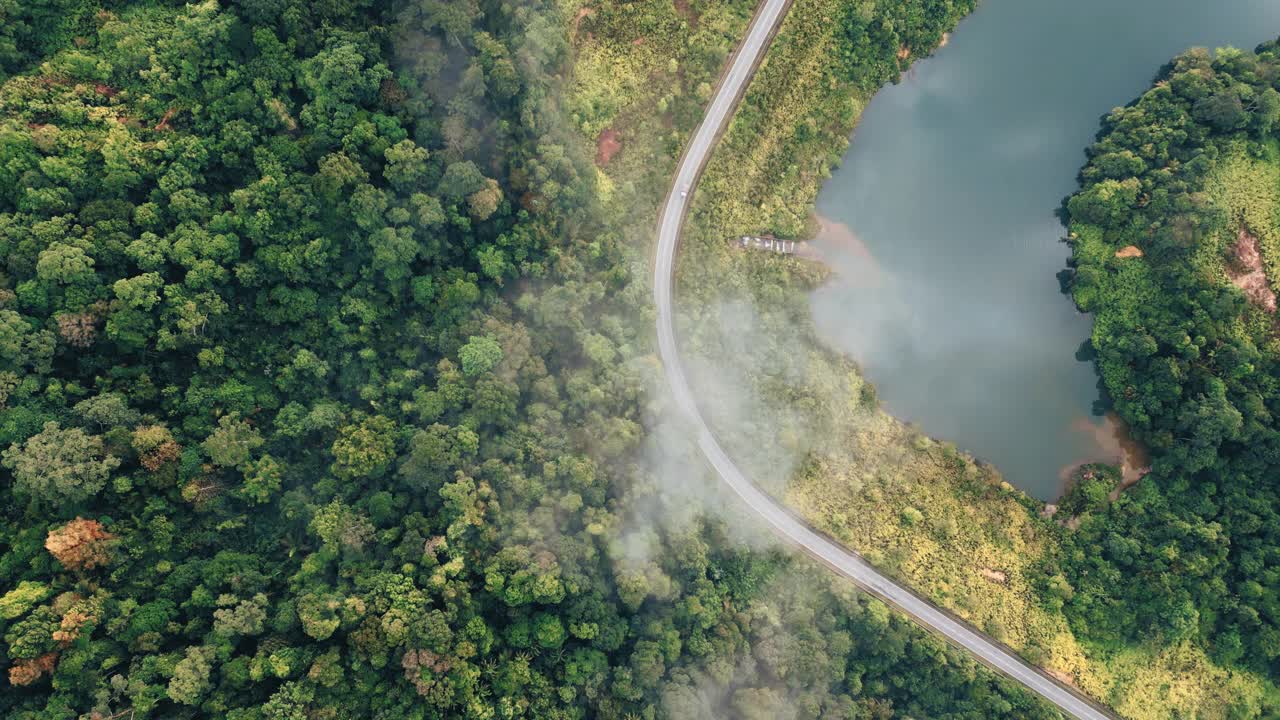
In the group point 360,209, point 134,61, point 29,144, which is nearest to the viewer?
point 29,144

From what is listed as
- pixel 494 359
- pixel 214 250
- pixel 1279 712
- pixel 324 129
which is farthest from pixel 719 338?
pixel 1279 712

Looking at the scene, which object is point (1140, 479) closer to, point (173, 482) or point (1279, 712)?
point (1279, 712)

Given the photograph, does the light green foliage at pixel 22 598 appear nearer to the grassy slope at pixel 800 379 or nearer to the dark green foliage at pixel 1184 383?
the grassy slope at pixel 800 379

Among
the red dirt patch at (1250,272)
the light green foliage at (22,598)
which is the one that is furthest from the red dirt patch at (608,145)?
the red dirt patch at (1250,272)

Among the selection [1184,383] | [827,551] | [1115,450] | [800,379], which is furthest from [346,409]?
[1184,383]

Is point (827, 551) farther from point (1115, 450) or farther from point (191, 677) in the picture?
point (191, 677)

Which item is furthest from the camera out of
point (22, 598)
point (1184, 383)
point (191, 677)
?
point (1184, 383)
